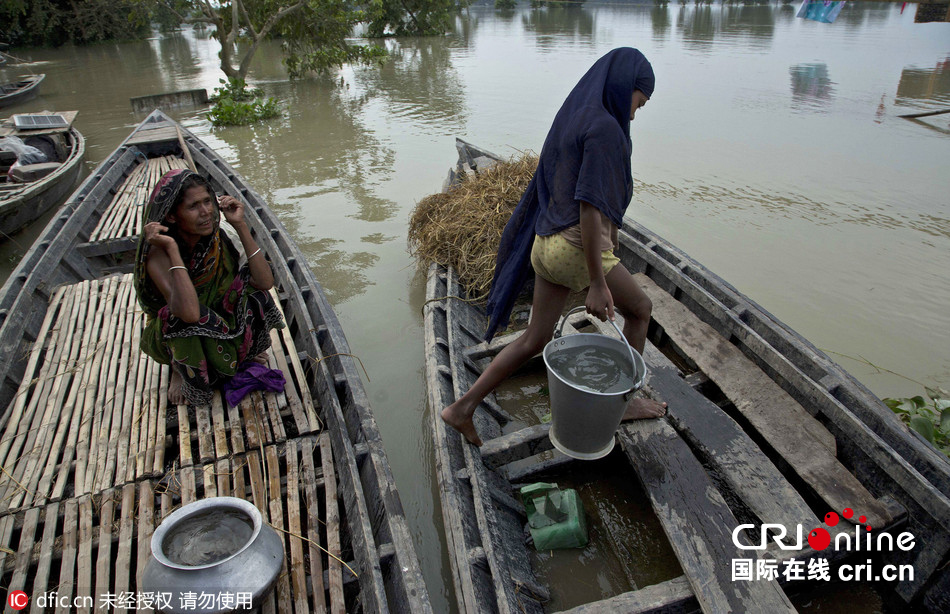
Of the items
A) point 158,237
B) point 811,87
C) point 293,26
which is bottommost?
point 811,87

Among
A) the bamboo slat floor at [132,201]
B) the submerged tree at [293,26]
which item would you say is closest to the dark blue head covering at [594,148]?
the bamboo slat floor at [132,201]

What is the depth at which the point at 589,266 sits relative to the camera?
6.08ft

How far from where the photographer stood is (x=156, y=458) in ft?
7.30

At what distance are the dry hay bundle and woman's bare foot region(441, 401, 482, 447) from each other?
148 cm

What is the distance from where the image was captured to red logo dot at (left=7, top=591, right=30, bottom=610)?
170 centimetres

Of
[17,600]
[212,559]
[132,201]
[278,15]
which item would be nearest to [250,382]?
[212,559]

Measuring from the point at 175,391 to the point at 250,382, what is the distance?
0.37 metres

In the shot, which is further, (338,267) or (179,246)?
(338,267)

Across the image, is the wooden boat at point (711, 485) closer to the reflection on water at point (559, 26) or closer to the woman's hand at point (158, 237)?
the woman's hand at point (158, 237)

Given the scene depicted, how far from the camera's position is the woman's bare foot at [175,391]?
8.26ft

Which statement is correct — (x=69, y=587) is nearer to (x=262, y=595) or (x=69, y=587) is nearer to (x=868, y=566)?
(x=262, y=595)

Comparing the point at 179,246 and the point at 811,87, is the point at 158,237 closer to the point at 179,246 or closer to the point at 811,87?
the point at 179,246

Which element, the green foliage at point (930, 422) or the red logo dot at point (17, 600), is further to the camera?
the green foliage at point (930, 422)
